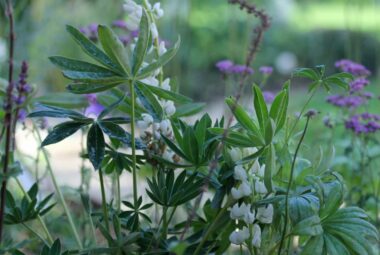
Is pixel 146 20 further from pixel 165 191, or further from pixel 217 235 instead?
pixel 217 235

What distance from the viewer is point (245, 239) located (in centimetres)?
92

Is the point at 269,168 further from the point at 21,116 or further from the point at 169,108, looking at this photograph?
the point at 21,116

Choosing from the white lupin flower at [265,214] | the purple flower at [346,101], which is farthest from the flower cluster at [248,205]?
the purple flower at [346,101]

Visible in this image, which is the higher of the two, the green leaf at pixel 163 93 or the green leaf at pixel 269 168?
the green leaf at pixel 163 93

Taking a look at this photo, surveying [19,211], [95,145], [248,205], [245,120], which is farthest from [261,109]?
[19,211]

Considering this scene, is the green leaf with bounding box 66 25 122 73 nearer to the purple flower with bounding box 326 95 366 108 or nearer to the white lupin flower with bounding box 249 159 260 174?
the white lupin flower with bounding box 249 159 260 174

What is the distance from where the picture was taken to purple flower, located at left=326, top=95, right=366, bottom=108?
4.71ft

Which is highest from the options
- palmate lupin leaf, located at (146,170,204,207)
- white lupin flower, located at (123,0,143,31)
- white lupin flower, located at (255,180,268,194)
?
white lupin flower, located at (123,0,143,31)

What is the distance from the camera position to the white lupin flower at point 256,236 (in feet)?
2.97

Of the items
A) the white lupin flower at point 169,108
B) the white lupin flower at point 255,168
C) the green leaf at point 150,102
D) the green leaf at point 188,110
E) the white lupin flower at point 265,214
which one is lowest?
the white lupin flower at point 265,214

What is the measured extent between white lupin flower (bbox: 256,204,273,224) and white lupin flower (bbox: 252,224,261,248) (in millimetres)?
13

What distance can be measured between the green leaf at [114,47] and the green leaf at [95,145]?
0.11 m

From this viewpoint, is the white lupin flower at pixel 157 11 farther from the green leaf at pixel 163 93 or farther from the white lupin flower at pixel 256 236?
the white lupin flower at pixel 256 236

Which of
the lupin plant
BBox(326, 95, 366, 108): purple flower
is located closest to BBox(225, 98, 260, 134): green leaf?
the lupin plant
